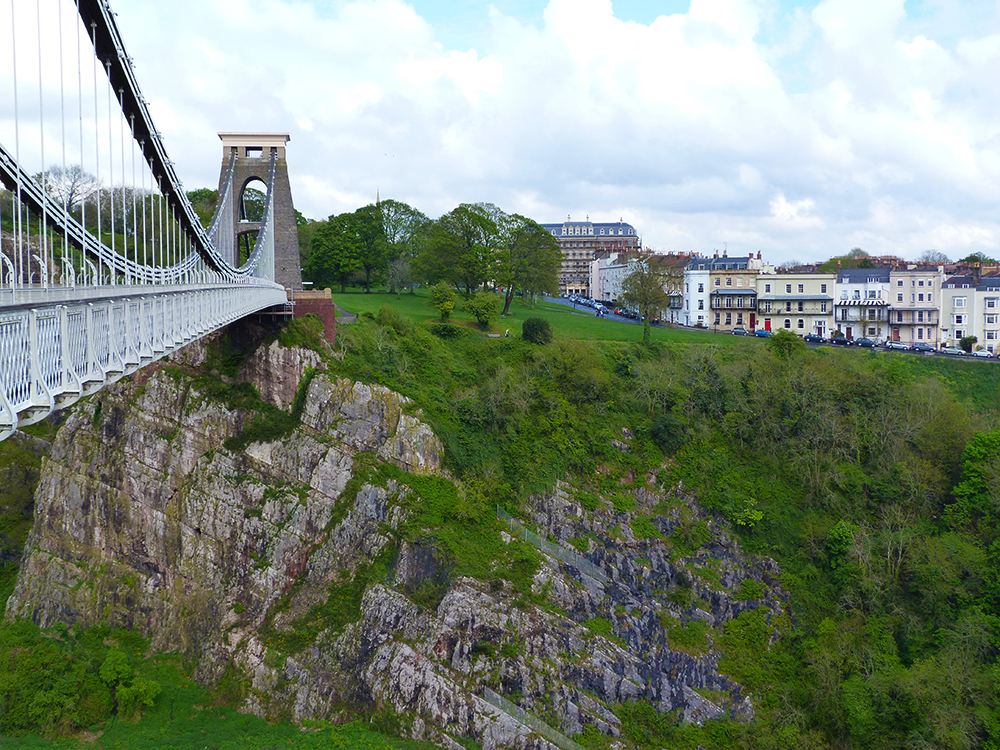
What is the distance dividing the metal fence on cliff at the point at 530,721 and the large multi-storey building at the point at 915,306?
49.0 metres

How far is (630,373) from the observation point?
39.3m

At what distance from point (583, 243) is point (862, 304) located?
267 feet

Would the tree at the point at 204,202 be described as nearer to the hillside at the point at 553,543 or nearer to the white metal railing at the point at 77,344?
the hillside at the point at 553,543

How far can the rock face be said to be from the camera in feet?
81.6

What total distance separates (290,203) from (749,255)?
155ft

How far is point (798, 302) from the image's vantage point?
62.2 m

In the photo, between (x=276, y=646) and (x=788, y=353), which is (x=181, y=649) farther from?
(x=788, y=353)

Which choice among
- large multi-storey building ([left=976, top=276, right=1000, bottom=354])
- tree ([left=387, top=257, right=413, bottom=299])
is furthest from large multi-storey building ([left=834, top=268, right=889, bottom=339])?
tree ([left=387, top=257, right=413, bottom=299])

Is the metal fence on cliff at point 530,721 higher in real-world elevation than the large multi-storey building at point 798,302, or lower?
lower

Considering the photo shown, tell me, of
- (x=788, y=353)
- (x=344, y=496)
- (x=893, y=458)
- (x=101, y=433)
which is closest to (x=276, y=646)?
(x=344, y=496)

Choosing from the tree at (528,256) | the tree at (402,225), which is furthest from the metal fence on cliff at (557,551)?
the tree at (402,225)

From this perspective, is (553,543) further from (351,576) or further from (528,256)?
(528,256)

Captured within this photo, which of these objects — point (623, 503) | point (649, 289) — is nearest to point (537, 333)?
point (649, 289)

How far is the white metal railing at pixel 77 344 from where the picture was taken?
32.4ft
